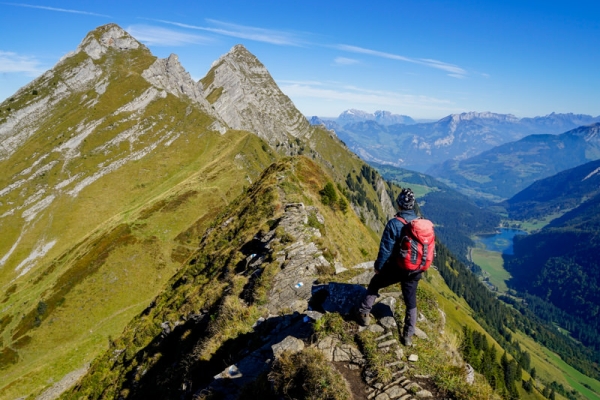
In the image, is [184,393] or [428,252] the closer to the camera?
[428,252]

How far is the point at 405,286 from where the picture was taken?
443 inches

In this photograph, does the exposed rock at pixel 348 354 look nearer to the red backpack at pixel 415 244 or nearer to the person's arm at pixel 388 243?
the person's arm at pixel 388 243

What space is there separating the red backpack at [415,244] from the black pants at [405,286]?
464 mm

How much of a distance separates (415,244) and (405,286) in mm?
1659

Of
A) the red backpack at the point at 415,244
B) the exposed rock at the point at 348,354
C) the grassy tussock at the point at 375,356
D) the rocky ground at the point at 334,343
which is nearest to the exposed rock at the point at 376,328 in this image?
the rocky ground at the point at 334,343

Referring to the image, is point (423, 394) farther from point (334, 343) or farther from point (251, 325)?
point (251, 325)

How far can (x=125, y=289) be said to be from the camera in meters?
78.6

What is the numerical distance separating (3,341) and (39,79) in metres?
175

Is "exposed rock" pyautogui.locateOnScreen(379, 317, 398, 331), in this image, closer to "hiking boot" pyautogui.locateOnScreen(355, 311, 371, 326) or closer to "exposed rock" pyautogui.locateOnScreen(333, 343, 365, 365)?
"hiking boot" pyautogui.locateOnScreen(355, 311, 371, 326)

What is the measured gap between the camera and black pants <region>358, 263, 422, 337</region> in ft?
36.7

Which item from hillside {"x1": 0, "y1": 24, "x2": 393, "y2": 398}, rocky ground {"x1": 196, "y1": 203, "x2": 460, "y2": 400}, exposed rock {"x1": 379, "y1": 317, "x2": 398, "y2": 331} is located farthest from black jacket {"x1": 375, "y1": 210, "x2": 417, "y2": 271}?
hillside {"x1": 0, "y1": 24, "x2": 393, "y2": 398}

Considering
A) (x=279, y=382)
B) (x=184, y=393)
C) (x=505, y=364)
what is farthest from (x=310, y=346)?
(x=505, y=364)

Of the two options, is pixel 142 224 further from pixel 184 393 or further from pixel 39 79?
pixel 39 79

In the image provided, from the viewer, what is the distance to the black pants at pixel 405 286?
36.7ft
